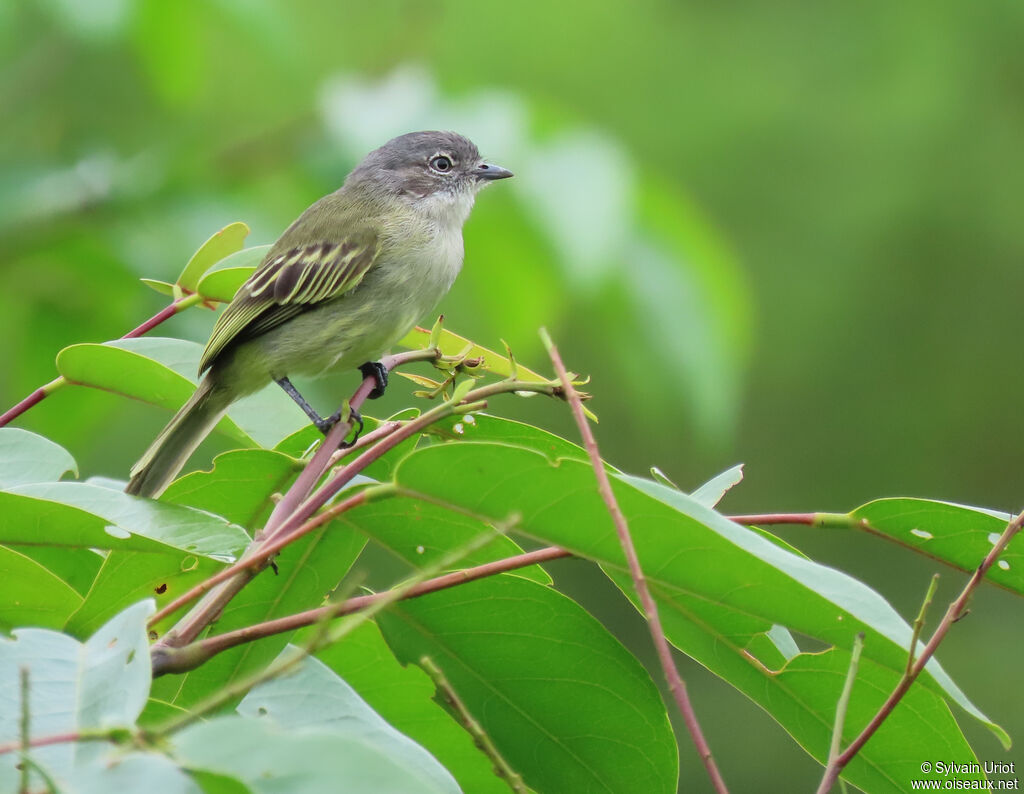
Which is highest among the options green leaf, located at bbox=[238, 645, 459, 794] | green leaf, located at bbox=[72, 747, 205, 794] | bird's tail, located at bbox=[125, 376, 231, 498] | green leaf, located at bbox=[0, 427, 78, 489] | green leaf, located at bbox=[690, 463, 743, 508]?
green leaf, located at bbox=[72, 747, 205, 794]

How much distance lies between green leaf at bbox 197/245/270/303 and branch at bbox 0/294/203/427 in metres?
0.04

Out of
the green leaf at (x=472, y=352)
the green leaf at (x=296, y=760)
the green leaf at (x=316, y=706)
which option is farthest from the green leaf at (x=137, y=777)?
the green leaf at (x=472, y=352)

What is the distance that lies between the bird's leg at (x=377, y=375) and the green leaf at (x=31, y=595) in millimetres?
702

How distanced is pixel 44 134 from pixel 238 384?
438cm

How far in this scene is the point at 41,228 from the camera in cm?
425

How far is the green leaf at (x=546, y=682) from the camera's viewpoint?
→ 187 centimetres

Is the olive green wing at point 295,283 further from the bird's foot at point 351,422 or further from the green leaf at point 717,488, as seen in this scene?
the green leaf at point 717,488

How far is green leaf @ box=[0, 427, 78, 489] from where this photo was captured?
2.09 m

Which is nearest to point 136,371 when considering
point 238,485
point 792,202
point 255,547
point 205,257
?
point 238,485

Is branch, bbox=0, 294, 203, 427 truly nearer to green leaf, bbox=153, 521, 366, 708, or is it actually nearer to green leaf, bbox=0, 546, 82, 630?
Answer: green leaf, bbox=0, 546, 82, 630

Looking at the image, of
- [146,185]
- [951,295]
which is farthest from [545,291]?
[951,295]

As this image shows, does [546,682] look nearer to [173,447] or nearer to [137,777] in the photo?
[137,777]

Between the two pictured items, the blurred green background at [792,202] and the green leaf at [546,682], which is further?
the blurred green background at [792,202]

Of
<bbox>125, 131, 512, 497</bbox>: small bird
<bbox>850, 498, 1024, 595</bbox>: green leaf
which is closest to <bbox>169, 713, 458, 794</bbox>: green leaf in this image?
<bbox>850, 498, 1024, 595</bbox>: green leaf
